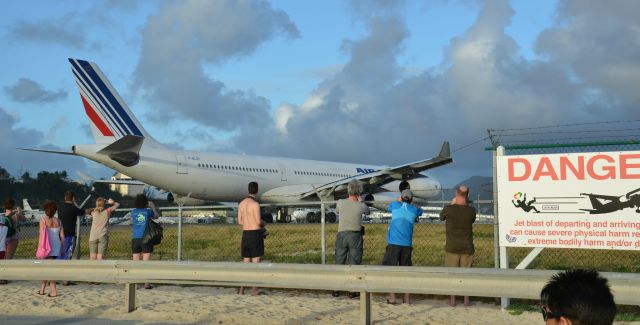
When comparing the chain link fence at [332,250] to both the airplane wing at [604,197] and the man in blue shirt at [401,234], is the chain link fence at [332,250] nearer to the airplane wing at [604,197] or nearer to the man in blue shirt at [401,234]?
the man in blue shirt at [401,234]

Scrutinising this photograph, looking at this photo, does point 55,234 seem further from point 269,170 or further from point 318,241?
point 269,170

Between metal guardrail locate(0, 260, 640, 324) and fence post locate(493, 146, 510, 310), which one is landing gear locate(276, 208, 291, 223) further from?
fence post locate(493, 146, 510, 310)

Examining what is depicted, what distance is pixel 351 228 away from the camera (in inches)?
377

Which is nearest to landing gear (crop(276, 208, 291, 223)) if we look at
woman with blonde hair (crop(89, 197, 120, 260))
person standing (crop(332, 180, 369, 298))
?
woman with blonde hair (crop(89, 197, 120, 260))

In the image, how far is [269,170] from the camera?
3341cm

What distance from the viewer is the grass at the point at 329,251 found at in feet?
39.5

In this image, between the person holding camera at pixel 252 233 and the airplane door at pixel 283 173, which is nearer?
the person holding camera at pixel 252 233

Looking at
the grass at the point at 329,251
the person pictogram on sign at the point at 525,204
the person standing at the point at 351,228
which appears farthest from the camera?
the grass at the point at 329,251

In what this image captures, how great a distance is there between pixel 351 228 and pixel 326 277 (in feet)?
6.96

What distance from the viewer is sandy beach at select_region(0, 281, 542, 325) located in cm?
802

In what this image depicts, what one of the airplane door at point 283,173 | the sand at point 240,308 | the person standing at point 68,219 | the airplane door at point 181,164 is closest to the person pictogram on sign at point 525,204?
the sand at point 240,308

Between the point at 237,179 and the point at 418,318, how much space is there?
23.9 m

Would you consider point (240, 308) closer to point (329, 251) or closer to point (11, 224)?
point (11, 224)

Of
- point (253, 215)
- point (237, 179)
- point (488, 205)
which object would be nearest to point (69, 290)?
point (253, 215)
